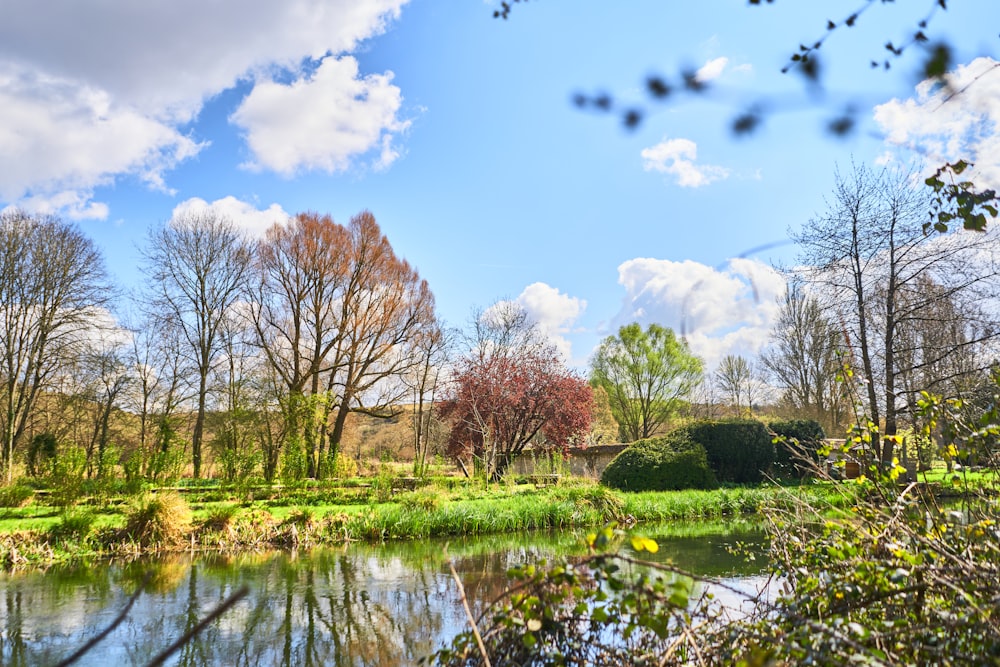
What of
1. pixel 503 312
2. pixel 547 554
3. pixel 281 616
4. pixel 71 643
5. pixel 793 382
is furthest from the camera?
pixel 503 312

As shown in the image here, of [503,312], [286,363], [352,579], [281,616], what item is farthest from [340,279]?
[281,616]

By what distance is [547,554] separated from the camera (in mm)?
9727

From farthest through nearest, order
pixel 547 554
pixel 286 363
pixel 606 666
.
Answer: pixel 286 363
pixel 547 554
pixel 606 666

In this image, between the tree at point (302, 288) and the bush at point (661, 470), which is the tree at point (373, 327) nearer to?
the tree at point (302, 288)

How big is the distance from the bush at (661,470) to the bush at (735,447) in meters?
0.96

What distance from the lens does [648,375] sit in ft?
118

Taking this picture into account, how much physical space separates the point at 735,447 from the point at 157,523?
15387mm

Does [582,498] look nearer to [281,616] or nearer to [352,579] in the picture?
[352,579]

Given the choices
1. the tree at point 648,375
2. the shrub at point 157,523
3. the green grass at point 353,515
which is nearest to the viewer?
the green grass at point 353,515

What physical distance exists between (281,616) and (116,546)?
5.59m

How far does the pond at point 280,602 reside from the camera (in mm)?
5469

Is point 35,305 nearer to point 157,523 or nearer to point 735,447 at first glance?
point 157,523

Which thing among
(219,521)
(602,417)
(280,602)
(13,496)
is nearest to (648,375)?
(602,417)

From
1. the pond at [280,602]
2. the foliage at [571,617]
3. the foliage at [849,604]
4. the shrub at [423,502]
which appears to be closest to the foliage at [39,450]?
the shrub at [423,502]
